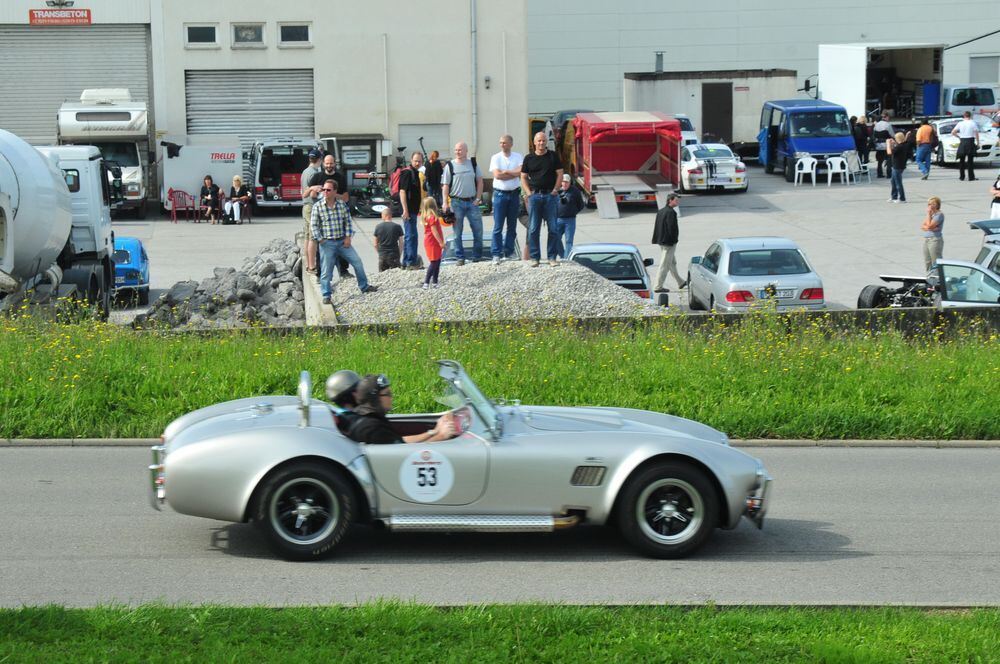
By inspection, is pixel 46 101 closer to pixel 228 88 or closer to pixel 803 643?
pixel 228 88

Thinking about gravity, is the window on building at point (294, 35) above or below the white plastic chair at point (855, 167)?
above

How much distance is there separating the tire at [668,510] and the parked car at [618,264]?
1369 cm

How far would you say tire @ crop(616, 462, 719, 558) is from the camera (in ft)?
28.0

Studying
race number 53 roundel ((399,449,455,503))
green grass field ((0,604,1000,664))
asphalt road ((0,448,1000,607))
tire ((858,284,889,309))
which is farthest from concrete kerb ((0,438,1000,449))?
tire ((858,284,889,309))

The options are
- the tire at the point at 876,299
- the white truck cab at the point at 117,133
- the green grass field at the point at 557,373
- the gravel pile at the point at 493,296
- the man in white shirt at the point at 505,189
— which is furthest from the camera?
the white truck cab at the point at 117,133

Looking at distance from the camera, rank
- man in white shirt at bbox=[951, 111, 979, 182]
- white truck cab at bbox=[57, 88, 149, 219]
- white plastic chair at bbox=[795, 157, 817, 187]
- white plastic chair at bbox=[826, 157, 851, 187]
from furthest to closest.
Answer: white plastic chair at bbox=[826, 157, 851, 187] → white plastic chair at bbox=[795, 157, 817, 187] → man in white shirt at bbox=[951, 111, 979, 182] → white truck cab at bbox=[57, 88, 149, 219]

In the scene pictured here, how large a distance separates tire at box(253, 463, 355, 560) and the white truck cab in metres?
32.2

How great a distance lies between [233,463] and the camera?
8359 mm

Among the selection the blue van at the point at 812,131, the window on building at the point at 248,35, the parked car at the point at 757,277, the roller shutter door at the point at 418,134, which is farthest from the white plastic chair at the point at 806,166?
the parked car at the point at 757,277

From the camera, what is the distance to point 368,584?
26.2 feet

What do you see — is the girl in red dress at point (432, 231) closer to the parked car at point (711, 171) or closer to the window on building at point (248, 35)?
the parked car at point (711, 171)

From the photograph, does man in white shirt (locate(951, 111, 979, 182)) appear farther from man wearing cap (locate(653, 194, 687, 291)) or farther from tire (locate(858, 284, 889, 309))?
tire (locate(858, 284, 889, 309))

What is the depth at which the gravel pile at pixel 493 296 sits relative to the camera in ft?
60.0

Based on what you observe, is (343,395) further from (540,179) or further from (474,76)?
(474,76)
